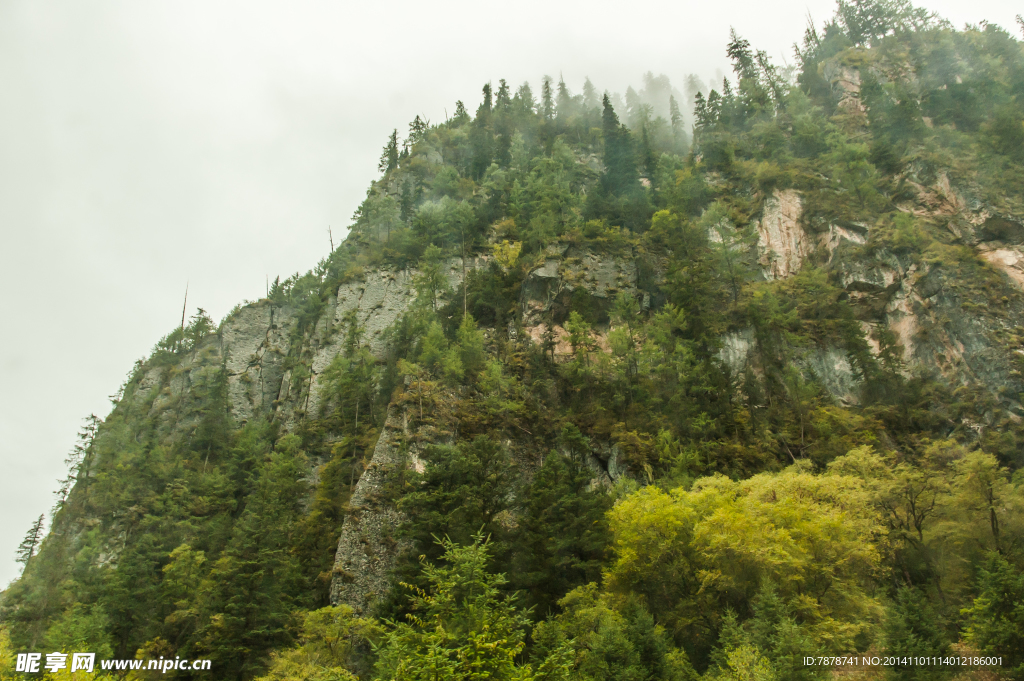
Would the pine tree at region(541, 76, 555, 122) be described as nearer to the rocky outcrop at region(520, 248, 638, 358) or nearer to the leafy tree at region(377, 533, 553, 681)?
the rocky outcrop at region(520, 248, 638, 358)

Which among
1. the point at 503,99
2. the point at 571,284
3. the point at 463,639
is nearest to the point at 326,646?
the point at 463,639

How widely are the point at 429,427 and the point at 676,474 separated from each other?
1595 cm

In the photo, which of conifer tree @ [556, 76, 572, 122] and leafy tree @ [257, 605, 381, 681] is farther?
conifer tree @ [556, 76, 572, 122]

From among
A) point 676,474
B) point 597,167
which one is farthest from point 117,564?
point 597,167

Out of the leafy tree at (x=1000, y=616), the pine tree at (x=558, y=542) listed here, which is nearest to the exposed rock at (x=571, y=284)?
the pine tree at (x=558, y=542)

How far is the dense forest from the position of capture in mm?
21672

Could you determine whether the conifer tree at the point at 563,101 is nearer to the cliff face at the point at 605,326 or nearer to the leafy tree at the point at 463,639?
the cliff face at the point at 605,326

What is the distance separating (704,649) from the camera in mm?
22562

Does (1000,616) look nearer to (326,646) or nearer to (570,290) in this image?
(326,646)

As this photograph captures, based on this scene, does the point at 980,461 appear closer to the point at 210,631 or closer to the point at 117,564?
the point at 210,631
